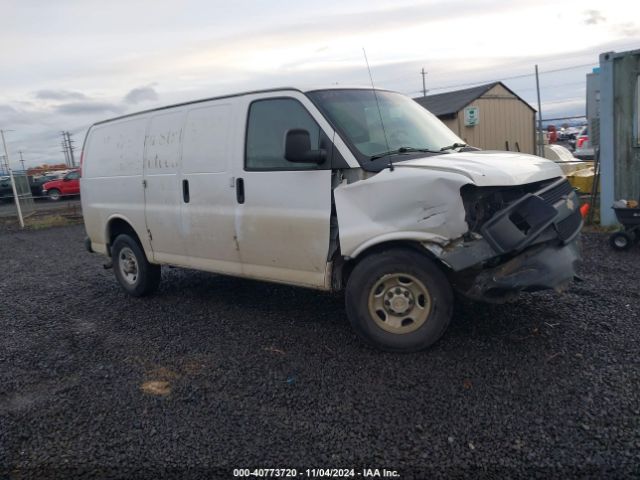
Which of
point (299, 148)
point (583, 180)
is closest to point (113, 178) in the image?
point (299, 148)

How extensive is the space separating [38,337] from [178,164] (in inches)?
86.3

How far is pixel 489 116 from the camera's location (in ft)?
63.5

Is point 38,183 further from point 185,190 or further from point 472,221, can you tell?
point 472,221

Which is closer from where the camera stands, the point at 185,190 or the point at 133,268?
the point at 185,190

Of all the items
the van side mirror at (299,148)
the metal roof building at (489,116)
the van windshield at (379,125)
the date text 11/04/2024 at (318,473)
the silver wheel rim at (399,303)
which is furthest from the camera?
the metal roof building at (489,116)

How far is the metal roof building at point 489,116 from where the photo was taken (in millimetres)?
18172

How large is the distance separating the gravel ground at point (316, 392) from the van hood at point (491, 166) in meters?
1.27

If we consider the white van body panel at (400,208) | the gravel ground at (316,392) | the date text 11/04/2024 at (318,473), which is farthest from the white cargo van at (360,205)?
the date text 11/04/2024 at (318,473)

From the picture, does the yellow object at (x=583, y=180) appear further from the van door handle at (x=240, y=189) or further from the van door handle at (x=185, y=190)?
the van door handle at (x=185, y=190)

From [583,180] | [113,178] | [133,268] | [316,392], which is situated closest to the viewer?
[316,392]

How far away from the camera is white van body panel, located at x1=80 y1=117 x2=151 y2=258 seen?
6.48 metres

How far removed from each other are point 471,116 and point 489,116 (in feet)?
4.52

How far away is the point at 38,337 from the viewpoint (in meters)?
5.76

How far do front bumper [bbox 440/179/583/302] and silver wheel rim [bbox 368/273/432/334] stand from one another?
0.95ft
